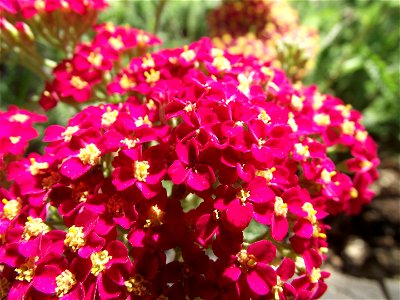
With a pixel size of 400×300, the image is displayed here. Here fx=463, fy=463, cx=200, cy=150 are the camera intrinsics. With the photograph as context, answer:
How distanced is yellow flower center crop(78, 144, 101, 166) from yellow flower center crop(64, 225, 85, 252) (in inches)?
7.1

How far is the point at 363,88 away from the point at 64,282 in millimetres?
2675

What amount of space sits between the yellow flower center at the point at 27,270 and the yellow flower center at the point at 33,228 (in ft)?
0.20

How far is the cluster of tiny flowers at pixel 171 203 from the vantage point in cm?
116

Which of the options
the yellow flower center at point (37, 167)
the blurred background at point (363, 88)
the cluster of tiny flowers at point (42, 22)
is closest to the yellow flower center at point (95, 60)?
the cluster of tiny flowers at point (42, 22)

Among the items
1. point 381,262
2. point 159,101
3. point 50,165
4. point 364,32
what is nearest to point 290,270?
point 159,101

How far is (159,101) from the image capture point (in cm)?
136

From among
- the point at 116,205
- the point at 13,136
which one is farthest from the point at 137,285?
the point at 13,136

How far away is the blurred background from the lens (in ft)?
9.70

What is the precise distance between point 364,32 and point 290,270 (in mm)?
2449

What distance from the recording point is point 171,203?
4.01ft

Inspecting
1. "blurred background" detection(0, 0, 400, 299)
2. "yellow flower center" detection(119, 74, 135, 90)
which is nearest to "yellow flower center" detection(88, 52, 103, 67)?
"yellow flower center" detection(119, 74, 135, 90)

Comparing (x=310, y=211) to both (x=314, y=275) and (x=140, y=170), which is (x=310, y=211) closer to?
(x=314, y=275)

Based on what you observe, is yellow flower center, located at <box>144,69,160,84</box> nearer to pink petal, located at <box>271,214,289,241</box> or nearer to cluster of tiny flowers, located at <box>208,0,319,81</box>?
pink petal, located at <box>271,214,289,241</box>

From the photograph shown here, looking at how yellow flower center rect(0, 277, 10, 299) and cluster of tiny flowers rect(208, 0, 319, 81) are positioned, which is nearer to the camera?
yellow flower center rect(0, 277, 10, 299)
